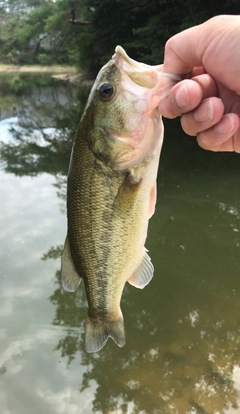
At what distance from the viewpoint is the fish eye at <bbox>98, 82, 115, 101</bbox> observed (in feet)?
5.69

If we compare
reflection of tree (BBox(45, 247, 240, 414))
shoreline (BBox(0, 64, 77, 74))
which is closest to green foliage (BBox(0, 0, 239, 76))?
shoreline (BBox(0, 64, 77, 74))

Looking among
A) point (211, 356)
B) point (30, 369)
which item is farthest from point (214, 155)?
point (30, 369)

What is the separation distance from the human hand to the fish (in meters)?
0.09

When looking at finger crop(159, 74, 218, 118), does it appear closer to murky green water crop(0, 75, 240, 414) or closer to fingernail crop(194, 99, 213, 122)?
fingernail crop(194, 99, 213, 122)

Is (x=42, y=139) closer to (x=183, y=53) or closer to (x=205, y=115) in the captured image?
(x=183, y=53)

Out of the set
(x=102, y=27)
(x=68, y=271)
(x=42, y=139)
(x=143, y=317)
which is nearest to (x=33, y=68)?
(x=102, y=27)

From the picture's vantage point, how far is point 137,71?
5.58 feet

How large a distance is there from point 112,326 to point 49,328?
9.82 feet

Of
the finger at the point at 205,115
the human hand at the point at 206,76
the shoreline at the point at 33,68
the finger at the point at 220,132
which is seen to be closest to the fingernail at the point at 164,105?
the human hand at the point at 206,76

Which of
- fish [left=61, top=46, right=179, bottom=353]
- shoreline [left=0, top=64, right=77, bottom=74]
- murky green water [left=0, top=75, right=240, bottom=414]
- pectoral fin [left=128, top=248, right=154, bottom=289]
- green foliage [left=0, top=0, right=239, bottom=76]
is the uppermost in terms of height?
fish [left=61, top=46, right=179, bottom=353]

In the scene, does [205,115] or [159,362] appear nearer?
[205,115]

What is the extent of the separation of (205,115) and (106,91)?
437mm

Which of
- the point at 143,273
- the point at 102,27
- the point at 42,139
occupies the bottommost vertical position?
the point at 102,27

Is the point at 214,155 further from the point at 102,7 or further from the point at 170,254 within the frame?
the point at 102,7
